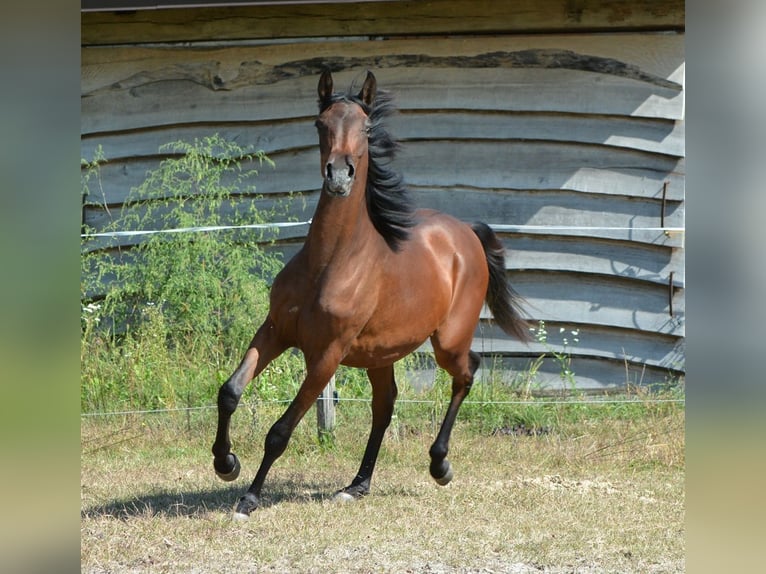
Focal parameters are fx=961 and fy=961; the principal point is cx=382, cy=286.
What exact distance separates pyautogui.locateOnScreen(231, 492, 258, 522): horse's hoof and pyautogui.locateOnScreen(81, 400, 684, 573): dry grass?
65mm

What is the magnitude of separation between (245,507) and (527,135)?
4251 mm

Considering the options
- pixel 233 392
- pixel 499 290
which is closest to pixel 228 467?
pixel 233 392

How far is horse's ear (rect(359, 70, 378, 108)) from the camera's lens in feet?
16.4

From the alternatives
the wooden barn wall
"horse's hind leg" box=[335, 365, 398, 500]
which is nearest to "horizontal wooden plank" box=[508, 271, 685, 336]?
the wooden barn wall

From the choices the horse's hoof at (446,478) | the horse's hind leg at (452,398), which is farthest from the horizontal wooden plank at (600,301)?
the horse's hoof at (446,478)

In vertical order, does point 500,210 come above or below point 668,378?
above

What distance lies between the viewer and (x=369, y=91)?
16.6 ft

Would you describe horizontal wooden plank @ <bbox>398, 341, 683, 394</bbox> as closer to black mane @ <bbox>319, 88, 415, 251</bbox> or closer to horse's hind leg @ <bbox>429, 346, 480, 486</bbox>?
horse's hind leg @ <bbox>429, 346, 480, 486</bbox>

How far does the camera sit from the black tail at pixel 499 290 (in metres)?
6.55
